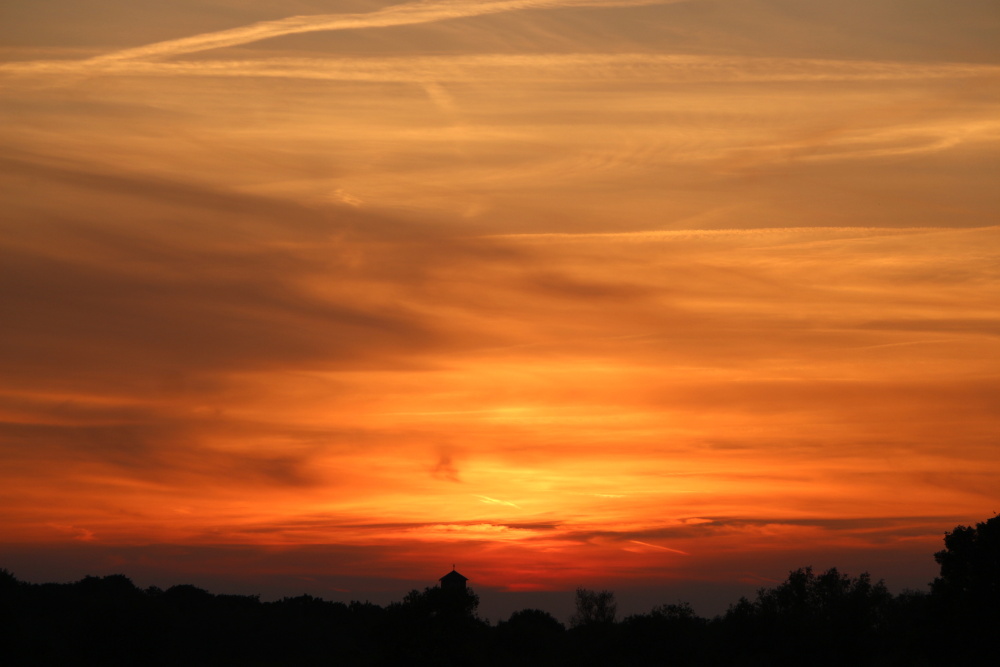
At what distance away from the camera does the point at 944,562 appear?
6359 centimetres

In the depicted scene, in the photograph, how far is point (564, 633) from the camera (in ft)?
375

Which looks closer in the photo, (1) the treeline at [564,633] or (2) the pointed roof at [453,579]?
(1) the treeline at [564,633]

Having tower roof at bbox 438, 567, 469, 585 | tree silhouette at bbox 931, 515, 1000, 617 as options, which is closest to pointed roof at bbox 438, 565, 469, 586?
tower roof at bbox 438, 567, 469, 585

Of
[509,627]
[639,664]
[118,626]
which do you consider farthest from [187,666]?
[639,664]

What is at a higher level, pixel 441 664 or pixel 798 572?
pixel 798 572

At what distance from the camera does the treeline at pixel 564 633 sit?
202 feet

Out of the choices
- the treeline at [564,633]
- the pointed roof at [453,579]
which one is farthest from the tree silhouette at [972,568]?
the pointed roof at [453,579]

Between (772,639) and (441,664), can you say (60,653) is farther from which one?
(772,639)

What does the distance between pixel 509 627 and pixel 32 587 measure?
65821 mm

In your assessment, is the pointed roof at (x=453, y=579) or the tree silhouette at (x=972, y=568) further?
the pointed roof at (x=453, y=579)

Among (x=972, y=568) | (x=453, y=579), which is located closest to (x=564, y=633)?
(x=453, y=579)

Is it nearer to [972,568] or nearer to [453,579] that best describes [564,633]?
[453,579]

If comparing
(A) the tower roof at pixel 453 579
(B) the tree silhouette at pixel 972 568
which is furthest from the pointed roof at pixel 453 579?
(B) the tree silhouette at pixel 972 568

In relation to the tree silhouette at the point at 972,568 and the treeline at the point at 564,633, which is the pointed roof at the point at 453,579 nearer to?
the treeline at the point at 564,633
